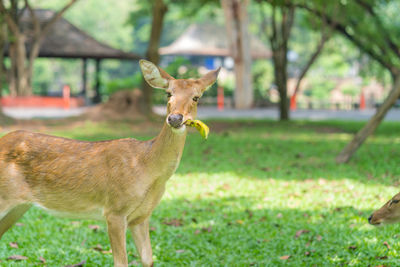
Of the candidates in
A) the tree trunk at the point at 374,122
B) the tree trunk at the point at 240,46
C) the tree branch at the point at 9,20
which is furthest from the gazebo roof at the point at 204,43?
the tree trunk at the point at 374,122

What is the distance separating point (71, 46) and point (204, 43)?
1447 centimetres

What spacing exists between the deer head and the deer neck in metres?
0.21

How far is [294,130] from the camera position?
1736 centimetres

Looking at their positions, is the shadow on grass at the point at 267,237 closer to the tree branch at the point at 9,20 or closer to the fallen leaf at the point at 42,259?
the fallen leaf at the point at 42,259

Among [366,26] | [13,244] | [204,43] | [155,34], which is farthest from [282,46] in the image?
[204,43]

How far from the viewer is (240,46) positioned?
27.3 m

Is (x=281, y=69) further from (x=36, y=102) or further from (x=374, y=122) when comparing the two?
(x=36, y=102)

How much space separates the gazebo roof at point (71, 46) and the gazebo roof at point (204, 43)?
9466 millimetres

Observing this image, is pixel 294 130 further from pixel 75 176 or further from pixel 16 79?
pixel 16 79

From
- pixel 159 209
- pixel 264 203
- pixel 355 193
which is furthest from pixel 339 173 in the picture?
pixel 159 209

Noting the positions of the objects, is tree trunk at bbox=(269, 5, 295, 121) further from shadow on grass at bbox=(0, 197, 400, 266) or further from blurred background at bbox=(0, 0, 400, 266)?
shadow on grass at bbox=(0, 197, 400, 266)

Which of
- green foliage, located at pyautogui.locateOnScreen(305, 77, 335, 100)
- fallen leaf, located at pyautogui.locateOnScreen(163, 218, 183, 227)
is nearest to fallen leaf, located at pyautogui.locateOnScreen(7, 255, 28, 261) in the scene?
fallen leaf, located at pyautogui.locateOnScreen(163, 218, 183, 227)

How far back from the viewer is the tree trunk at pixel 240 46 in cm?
2586

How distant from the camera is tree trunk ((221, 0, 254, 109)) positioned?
2586cm
